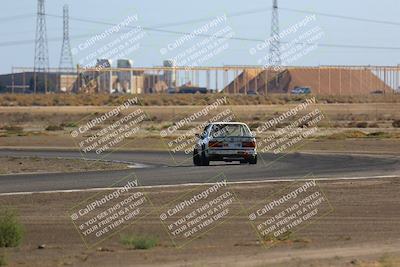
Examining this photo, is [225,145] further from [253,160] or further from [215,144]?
[253,160]

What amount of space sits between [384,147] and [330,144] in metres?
3.71

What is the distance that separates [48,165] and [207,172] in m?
7.80

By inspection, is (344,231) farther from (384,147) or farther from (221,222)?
(384,147)

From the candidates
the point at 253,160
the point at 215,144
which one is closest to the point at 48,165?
the point at 215,144

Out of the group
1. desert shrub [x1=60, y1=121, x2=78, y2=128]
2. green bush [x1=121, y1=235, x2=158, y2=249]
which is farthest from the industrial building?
green bush [x1=121, y1=235, x2=158, y2=249]

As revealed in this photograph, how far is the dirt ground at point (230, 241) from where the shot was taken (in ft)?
49.0

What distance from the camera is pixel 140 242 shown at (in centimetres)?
1622

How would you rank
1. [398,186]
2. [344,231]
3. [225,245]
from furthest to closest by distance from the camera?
[398,186]
[344,231]
[225,245]

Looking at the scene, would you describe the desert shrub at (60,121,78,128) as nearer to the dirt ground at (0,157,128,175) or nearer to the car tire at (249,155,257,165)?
the dirt ground at (0,157,128,175)

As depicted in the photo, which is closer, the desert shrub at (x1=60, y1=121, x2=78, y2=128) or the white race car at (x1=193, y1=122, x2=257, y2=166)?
the white race car at (x1=193, y1=122, x2=257, y2=166)

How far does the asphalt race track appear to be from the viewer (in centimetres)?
2784

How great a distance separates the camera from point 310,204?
2248cm

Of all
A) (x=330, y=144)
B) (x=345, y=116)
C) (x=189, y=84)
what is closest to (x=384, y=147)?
(x=330, y=144)

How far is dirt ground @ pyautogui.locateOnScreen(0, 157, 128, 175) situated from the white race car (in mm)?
2780
